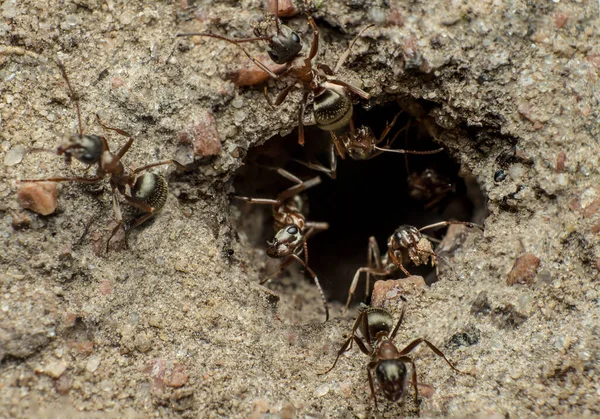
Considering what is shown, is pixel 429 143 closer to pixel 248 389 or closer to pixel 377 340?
pixel 377 340

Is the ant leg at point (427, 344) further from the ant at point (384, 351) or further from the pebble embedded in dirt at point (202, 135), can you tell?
the pebble embedded in dirt at point (202, 135)

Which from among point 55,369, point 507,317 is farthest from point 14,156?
point 507,317

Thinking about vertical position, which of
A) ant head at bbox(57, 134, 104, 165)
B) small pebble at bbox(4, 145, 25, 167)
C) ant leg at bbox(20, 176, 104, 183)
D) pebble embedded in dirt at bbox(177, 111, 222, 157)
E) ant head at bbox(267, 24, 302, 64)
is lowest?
ant leg at bbox(20, 176, 104, 183)

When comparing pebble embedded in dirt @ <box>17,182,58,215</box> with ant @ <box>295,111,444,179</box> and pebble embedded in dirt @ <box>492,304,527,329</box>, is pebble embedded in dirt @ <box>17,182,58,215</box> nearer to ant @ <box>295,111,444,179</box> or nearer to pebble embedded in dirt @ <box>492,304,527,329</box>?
ant @ <box>295,111,444,179</box>

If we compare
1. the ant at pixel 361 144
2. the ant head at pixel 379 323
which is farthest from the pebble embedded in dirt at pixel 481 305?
the ant at pixel 361 144

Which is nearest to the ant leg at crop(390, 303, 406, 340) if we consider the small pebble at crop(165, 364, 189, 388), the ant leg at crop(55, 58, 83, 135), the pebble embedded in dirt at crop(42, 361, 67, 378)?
the small pebble at crop(165, 364, 189, 388)
